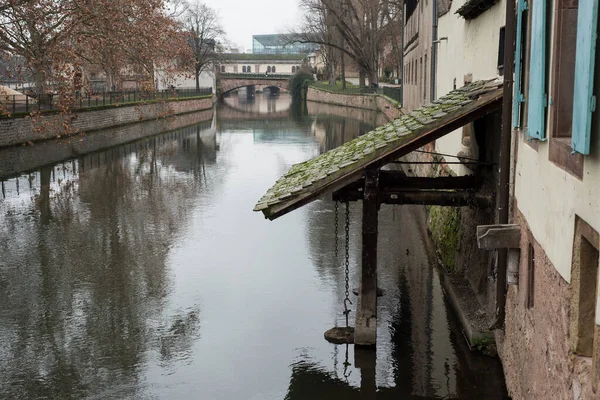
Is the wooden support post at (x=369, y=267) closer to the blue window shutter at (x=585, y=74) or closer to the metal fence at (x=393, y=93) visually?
the blue window shutter at (x=585, y=74)

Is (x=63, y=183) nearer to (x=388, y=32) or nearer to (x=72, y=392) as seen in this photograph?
(x=72, y=392)

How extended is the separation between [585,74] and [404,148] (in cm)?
434

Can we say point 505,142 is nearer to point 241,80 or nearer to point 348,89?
point 348,89

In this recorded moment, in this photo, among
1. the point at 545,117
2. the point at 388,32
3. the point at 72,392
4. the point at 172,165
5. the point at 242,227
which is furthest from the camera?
the point at 388,32

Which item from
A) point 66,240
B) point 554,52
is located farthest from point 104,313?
point 554,52

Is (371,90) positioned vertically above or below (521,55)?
below

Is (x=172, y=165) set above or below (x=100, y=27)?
below

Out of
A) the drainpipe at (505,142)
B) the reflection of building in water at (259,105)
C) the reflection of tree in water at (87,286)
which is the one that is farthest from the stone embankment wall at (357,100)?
the drainpipe at (505,142)

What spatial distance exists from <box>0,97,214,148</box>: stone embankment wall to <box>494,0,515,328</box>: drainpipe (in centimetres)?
1566

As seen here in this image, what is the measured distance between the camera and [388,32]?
58219mm

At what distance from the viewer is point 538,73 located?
229 inches

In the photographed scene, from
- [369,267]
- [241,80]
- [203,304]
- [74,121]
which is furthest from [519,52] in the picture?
[241,80]

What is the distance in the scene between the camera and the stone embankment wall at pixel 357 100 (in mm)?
51734

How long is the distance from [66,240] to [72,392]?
730cm
